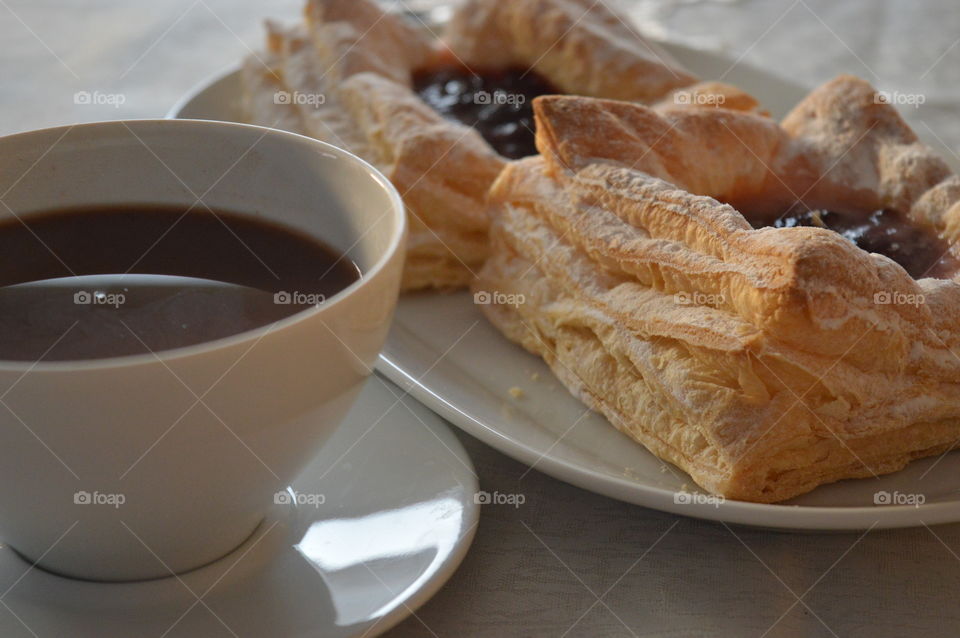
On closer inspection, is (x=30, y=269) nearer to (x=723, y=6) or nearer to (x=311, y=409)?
(x=311, y=409)

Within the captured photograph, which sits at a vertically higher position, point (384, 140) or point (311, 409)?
point (311, 409)

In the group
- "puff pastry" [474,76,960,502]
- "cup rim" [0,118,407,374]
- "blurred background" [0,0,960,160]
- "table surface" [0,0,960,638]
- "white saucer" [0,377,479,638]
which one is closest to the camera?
"cup rim" [0,118,407,374]

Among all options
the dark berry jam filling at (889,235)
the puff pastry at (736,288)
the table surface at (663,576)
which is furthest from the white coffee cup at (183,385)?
the dark berry jam filling at (889,235)

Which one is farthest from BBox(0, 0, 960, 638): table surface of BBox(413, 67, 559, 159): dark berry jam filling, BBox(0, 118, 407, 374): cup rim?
BBox(413, 67, 559, 159): dark berry jam filling

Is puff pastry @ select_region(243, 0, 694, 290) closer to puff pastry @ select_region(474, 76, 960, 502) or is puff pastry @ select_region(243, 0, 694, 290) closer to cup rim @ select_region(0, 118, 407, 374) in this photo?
puff pastry @ select_region(474, 76, 960, 502)

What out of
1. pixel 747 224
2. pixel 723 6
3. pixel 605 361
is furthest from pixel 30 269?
pixel 723 6

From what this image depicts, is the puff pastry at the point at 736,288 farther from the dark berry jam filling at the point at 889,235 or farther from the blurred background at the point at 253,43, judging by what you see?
the blurred background at the point at 253,43
